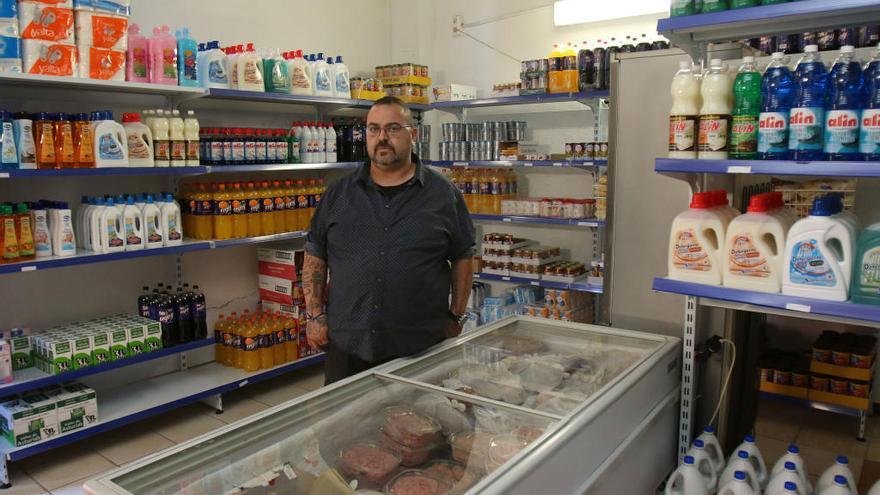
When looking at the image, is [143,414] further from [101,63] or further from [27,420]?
[101,63]

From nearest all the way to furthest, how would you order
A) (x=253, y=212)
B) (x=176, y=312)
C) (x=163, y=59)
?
(x=163, y=59), (x=176, y=312), (x=253, y=212)

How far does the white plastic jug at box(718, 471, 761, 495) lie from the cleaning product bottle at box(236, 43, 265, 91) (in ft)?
12.2

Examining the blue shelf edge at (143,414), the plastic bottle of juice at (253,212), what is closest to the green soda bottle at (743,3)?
the plastic bottle of juice at (253,212)

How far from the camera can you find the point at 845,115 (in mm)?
1757

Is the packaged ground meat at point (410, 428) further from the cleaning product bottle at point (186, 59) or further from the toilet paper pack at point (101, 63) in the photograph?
the cleaning product bottle at point (186, 59)

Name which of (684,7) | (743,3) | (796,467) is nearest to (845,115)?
(743,3)

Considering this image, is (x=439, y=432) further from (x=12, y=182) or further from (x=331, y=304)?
(x=12, y=182)

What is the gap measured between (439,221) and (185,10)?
309 cm

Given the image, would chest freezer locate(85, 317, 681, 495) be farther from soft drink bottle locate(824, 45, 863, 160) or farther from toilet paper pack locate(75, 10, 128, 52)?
toilet paper pack locate(75, 10, 128, 52)

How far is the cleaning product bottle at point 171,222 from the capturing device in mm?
4086

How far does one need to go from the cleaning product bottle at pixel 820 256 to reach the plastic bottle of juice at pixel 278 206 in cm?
368

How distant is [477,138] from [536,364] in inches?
140

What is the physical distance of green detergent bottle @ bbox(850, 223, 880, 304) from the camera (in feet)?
5.81

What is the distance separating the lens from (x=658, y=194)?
103 inches
